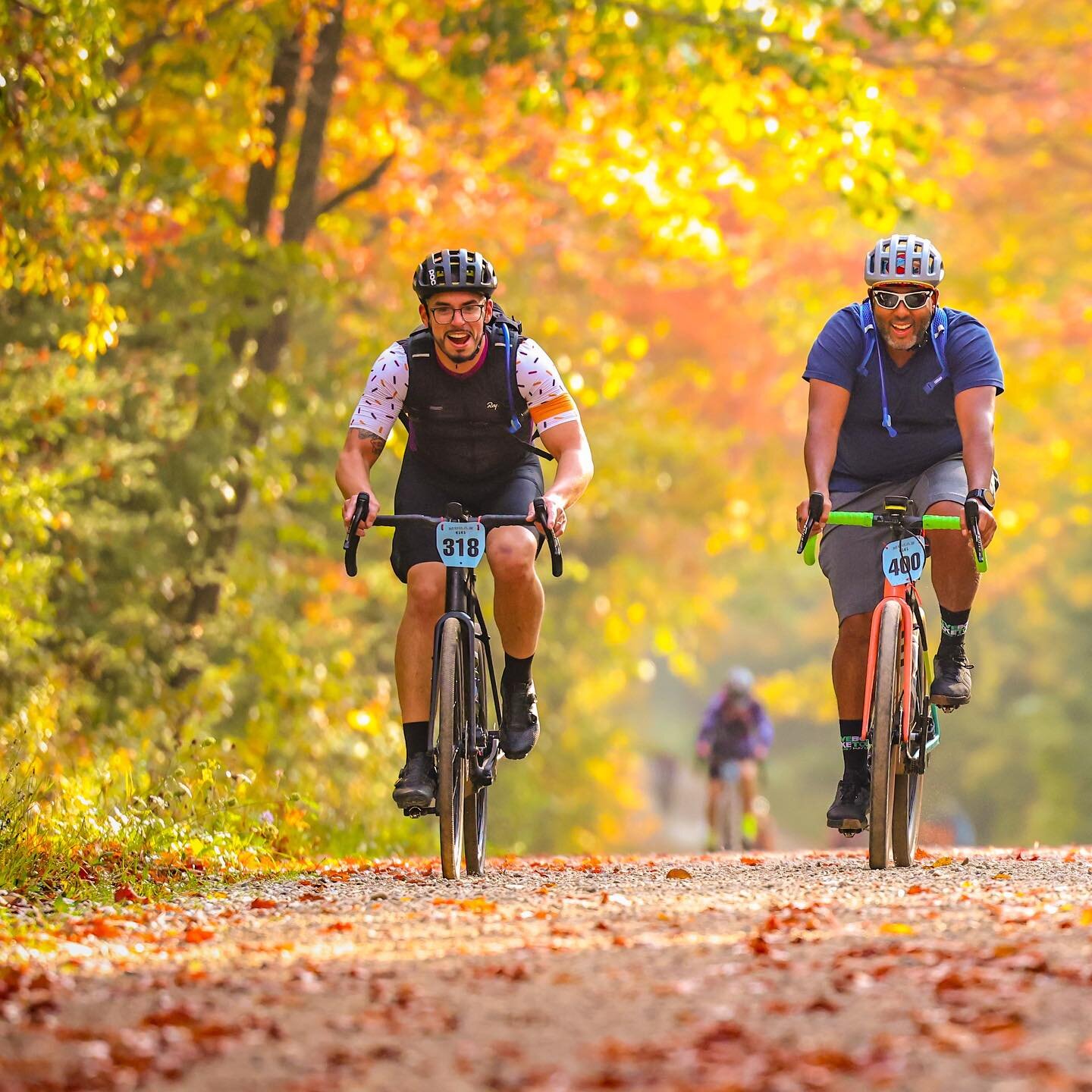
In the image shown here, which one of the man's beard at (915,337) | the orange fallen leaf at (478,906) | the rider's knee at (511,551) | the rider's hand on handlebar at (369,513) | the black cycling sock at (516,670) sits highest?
the man's beard at (915,337)

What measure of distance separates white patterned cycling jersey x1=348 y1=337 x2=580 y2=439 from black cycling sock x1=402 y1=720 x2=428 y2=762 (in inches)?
43.5

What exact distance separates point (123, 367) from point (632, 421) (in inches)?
390

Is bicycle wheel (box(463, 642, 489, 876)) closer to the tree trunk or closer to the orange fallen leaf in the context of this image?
the orange fallen leaf

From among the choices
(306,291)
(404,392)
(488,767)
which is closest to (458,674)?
(488,767)

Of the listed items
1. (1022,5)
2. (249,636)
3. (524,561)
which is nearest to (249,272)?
(249,636)

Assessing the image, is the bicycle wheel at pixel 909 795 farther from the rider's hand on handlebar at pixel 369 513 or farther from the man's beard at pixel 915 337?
the rider's hand on handlebar at pixel 369 513

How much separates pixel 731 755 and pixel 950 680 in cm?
Answer: 1093

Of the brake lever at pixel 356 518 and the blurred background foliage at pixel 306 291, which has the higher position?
the blurred background foliage at pixel 306 291

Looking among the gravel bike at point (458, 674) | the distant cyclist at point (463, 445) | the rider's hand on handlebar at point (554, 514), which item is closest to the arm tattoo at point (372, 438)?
the distant cyclist at point (463, 445)

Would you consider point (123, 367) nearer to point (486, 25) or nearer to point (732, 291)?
point (486, 25)

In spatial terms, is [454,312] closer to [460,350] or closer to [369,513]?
[460,350]

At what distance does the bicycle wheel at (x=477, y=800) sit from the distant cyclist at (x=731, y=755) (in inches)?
430

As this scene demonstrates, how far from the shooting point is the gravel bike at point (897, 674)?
24.6 feet

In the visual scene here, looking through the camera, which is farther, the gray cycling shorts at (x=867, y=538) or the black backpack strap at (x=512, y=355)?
the gray cycling shorts at (x=867, y=538)
